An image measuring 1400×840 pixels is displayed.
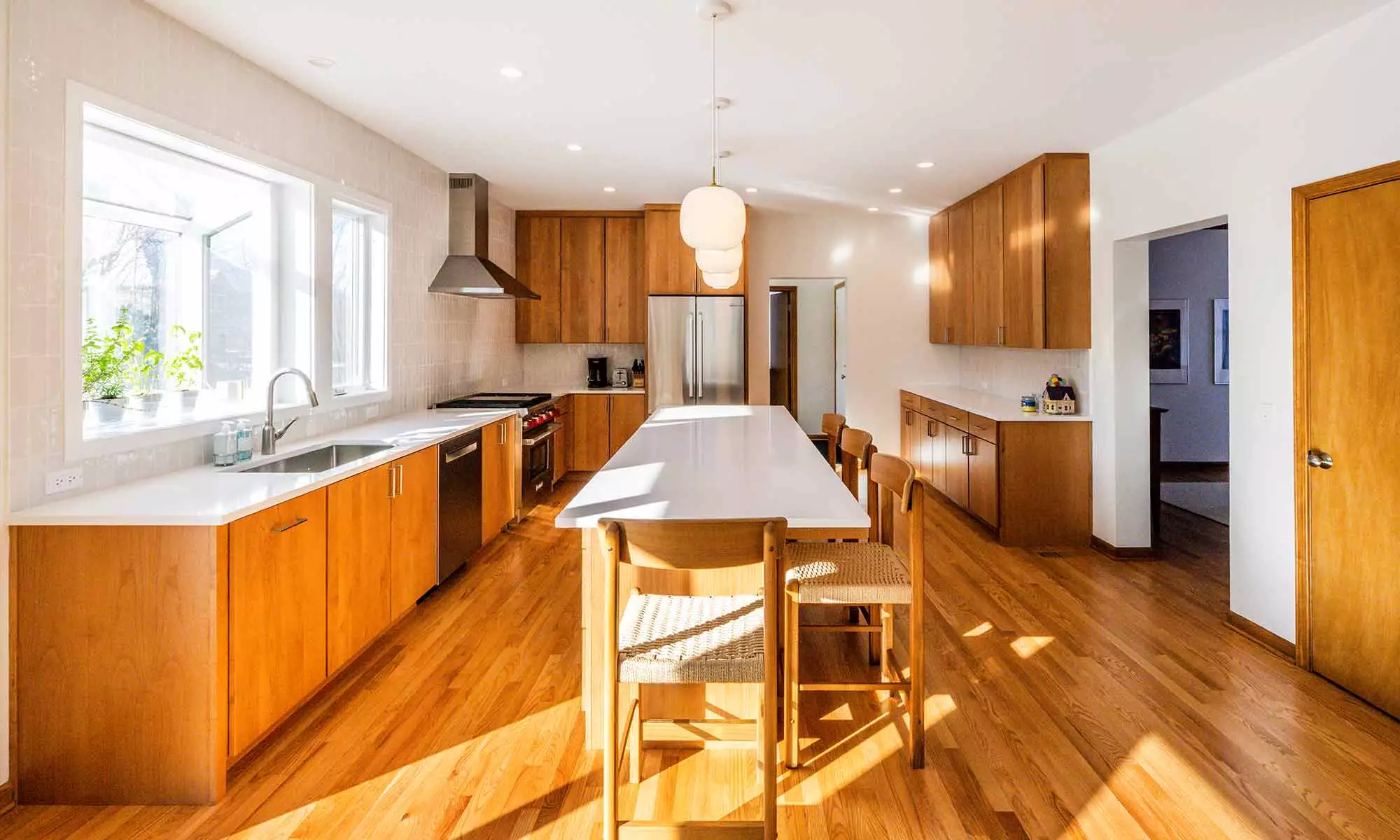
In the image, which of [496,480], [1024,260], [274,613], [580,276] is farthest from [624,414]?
[274,613]

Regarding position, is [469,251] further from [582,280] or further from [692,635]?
[692,635]

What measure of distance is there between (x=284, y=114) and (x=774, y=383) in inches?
284

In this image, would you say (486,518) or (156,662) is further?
(486,518)

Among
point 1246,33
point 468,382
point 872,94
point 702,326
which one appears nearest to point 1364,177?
point 1246,33

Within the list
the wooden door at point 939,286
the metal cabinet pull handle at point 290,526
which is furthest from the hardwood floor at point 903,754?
the wooden door at point 939,286

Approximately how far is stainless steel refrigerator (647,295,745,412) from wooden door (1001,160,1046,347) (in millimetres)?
2349

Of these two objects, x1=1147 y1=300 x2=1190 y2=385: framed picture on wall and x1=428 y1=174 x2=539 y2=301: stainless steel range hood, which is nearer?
x1=428 y1=174 x2=539 y2=301: stainless steel range hood

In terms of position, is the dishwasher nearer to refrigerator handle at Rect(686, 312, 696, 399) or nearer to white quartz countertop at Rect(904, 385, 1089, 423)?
refrigerator handle at Rect(686, 312, 696, 399)

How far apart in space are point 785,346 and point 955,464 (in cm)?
423

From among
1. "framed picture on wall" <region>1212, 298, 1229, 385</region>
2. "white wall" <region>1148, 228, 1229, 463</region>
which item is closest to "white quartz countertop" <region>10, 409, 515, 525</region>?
"white wall" <region>1148, 228, 1229, 463</region>

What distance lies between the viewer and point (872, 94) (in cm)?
392

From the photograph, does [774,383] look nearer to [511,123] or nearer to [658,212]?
[658,212]

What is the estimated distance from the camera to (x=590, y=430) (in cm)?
745

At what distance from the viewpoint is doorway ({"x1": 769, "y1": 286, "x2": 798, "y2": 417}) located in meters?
9.98
